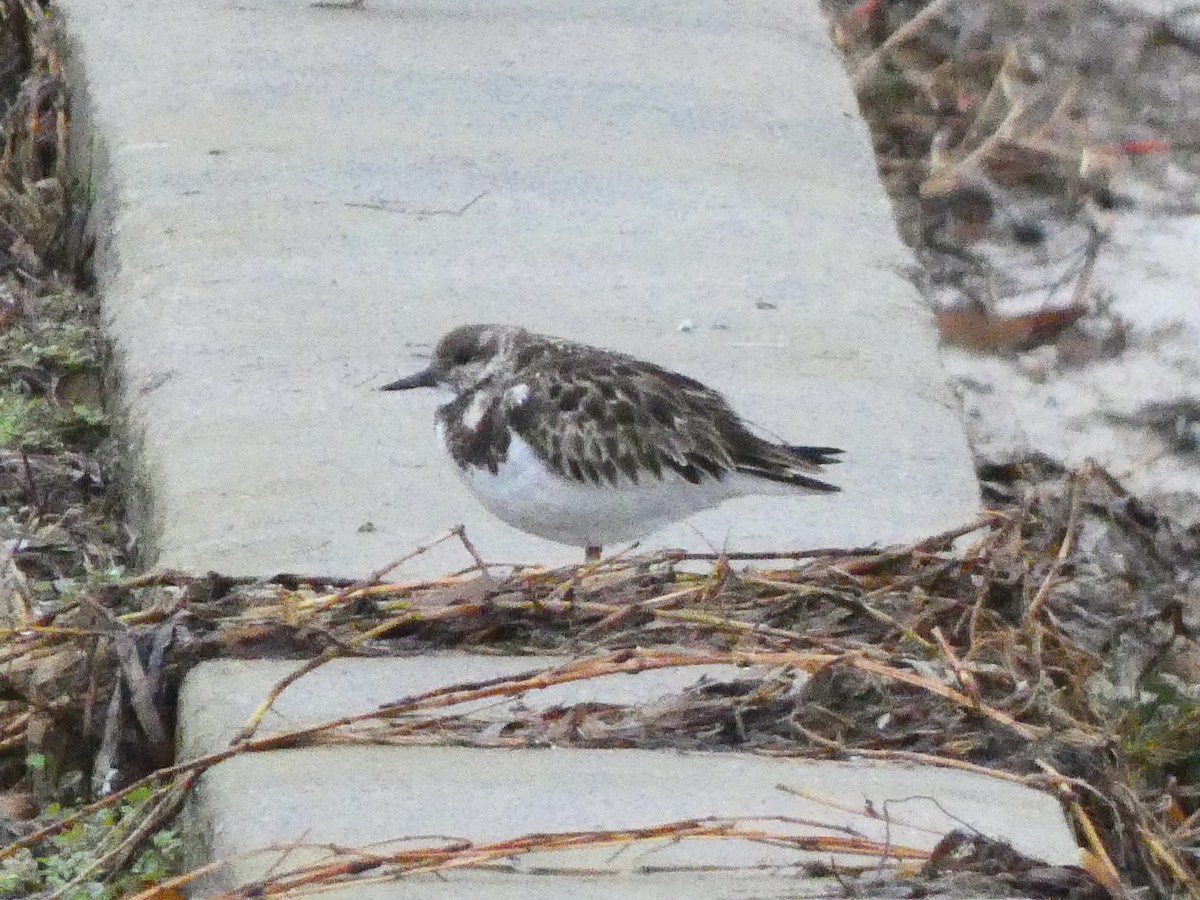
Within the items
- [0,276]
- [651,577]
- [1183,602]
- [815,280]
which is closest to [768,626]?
[651,577]

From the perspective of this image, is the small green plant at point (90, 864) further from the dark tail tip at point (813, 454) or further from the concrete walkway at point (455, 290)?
the dark tail tip at point (813, 454)

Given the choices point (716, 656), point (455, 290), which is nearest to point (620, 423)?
point (716, 656)

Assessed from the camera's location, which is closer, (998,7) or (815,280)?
(815,280)

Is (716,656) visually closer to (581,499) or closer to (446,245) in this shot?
(581,499)

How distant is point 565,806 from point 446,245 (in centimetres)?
215

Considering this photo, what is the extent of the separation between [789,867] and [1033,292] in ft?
11.4

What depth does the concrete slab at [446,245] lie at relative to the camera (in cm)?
432

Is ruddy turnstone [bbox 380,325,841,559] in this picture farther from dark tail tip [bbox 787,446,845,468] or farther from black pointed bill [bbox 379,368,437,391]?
black pointed bill [bbox 379,368,437,391]

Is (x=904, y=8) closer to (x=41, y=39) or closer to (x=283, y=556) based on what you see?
(x=41, y=39)

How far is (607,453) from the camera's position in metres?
4.04

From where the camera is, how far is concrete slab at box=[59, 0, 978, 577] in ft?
14.2

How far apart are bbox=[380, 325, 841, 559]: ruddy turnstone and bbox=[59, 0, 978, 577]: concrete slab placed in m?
0.18

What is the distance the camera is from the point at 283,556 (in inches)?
159

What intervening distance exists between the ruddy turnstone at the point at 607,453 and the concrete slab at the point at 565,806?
631mm
